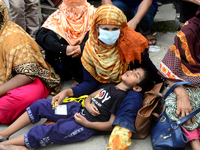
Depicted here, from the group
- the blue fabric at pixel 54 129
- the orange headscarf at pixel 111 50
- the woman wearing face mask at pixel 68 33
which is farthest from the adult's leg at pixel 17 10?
the blue fabric at pixel 54 129

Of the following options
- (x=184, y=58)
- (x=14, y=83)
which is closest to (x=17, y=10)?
(x=14, y=83)

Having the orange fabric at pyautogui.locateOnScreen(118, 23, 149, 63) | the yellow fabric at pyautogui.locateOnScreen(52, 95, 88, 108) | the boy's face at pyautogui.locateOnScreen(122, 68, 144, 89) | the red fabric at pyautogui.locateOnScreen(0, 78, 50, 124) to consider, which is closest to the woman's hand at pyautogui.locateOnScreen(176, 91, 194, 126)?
the boy's face at pyautogui.locateOnScreen(122, 68, 144, 89)

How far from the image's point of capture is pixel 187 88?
1795 mm

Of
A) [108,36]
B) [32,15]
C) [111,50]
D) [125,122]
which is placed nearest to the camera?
[125,122]

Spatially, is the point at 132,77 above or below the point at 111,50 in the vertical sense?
below

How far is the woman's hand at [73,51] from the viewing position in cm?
267

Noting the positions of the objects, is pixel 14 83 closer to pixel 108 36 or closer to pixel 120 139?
pixel 108 36

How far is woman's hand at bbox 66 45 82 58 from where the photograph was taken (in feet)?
8.76

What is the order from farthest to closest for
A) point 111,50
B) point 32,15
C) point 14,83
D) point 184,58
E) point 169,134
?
point 32,15, point 14,83, point 111,50, point 184,58, point 169,134

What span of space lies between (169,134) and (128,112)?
0.40 m

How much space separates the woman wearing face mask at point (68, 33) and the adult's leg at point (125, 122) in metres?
1.17

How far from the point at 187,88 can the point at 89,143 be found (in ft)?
3.65

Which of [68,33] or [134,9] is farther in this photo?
[134,9]

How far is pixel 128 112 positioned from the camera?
1.83 meters
